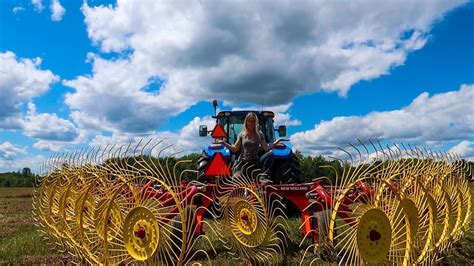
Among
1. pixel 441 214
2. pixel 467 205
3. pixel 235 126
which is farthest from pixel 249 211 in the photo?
pixel 235 126

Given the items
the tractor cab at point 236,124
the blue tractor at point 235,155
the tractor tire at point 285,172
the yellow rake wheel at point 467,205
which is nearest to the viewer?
the yellow rake wheel at point 467,205

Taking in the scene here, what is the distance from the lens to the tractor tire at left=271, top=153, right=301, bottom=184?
292 inches

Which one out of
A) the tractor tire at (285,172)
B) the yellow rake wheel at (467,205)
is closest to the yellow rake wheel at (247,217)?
the tractor tire at (285,172)

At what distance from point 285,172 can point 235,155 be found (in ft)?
3.00

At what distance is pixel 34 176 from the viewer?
675 cm

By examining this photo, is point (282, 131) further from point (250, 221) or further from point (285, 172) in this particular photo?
point (250, 221)

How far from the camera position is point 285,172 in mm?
7523

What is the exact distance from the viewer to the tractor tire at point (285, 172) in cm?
742

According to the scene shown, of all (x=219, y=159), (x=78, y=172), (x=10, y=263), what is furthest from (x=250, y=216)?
(x=10, y=263)

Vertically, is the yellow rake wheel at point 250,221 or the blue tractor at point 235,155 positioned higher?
the blue tractor at point 235,155

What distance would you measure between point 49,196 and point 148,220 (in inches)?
119

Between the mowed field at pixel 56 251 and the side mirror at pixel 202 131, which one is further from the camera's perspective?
the side mirror at pixel 202 131

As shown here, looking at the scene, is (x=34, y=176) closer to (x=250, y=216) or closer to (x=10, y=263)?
(x=10, y=263)

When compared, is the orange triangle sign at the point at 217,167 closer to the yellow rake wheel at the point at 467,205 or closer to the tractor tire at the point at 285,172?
the tractor tire at the point at 285,172
